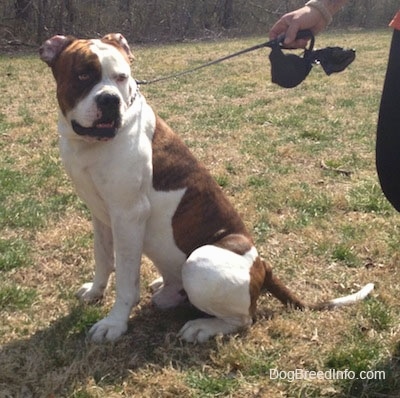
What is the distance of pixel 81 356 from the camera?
326 centimetres

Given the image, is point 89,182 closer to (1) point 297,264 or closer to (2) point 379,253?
(1) point 297,264

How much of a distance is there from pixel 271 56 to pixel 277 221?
1773mm

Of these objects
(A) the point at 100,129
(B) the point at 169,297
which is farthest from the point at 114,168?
(B) the point at 169,297

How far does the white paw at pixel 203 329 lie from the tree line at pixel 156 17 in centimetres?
1563

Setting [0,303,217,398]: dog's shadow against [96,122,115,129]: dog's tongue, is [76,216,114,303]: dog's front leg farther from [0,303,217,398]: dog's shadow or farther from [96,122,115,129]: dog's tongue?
[96,122,115,129]: dog's tongue

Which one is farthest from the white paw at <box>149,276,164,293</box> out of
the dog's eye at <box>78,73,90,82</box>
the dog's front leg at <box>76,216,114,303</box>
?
the dog's eye at <box>78,73,90,82</box>

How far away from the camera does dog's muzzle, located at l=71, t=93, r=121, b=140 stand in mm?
3084

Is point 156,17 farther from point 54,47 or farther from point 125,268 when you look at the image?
point 125,268

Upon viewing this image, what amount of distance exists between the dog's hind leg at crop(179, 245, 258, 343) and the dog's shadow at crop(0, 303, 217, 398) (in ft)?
0.32

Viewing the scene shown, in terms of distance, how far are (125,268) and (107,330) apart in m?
0.36

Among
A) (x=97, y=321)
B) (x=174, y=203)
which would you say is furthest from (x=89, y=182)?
(x=97, y=321)

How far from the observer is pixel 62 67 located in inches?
127

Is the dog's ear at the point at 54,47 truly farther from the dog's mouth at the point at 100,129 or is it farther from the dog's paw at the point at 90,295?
the dog's paw at the point at 90,295

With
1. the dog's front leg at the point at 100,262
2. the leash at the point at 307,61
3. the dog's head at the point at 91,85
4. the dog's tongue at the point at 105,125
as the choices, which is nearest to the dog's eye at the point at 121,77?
the dog's head at the point at 91,85
